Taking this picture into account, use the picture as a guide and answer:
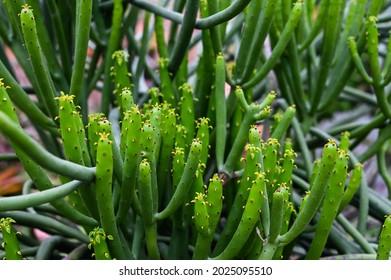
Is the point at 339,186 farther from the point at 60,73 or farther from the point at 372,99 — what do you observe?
the point at 372,99

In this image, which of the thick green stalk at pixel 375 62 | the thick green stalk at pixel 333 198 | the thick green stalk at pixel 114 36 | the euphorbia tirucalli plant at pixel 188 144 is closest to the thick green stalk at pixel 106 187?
the euphorbia tirucalli plant at pixel 188 144

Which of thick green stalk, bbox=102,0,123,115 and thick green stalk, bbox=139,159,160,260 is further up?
thick green stalk, bbox=102,0,123,115

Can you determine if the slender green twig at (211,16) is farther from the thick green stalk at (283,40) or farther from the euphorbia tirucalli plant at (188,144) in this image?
the thick green stalk at (283,40)

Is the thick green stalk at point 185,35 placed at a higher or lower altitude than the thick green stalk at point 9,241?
higher

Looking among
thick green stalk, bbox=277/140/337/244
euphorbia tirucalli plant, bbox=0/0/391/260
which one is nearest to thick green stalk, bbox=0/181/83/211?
euphorbia tirucalli plant, bbox=0/0/391/260

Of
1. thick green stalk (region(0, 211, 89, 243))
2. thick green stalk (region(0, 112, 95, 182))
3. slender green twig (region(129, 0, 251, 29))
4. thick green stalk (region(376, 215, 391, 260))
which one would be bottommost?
thick green stalk (region(0, 211, 89, 243))

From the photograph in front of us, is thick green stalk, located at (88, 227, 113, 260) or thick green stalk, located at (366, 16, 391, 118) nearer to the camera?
thick green stalk, located at (88, 227, 113, 260)

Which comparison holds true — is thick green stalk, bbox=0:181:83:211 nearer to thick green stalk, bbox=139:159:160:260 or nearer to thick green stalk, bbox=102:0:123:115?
thick green stalk, bbox=139:159:160:260

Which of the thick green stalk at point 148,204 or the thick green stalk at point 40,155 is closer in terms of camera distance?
the thick green stalk at point 40,155

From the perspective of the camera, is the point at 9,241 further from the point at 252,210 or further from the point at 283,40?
the point at 283,40
